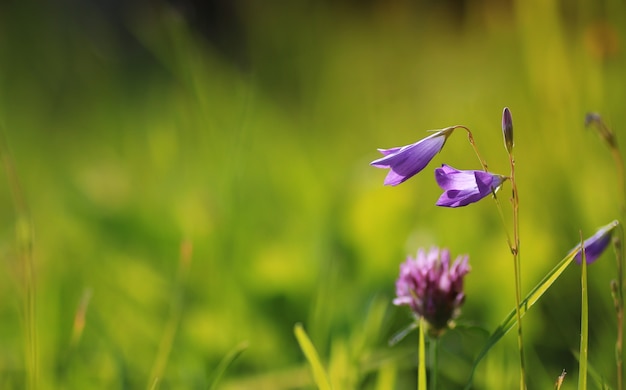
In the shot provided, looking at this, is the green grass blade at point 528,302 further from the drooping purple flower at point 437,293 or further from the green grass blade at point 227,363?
the green grass blade at point 227,363

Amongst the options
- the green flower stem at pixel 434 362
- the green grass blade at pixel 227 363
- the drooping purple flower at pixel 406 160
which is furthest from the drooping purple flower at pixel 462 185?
the green grass blade at pixel 227 363

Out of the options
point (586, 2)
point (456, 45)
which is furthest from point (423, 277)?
point (456, 45)

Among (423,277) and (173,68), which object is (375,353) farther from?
(173,68)

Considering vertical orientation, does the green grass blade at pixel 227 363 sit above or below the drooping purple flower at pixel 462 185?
below

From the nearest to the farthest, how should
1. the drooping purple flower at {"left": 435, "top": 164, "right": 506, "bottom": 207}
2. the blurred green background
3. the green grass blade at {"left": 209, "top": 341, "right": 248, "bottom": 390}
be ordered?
the drooping purple flower at {"left": 435, "top": 164, "right": 506, "bottom": 207} < the green grass blade at {"left": 209, "top": 341, "right": 248, "bottom": 390} < the blurred green background

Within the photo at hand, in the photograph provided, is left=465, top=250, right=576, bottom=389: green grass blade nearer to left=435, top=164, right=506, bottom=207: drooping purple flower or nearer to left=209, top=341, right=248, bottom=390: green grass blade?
left=435, top=164, right=506, bottom=207: drooping purple flower

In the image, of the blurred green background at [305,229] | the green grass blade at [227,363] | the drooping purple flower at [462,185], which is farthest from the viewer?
the blurred green background at [305,229]

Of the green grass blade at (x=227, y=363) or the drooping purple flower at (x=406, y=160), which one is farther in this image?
the green grass blade at (x=227, y=363)

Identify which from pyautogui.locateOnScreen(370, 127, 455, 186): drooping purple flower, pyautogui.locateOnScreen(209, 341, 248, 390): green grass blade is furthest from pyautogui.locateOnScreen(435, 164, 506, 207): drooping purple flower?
pyautogui.locateOnScreen(209, 341, 248, 390): green grass blade
